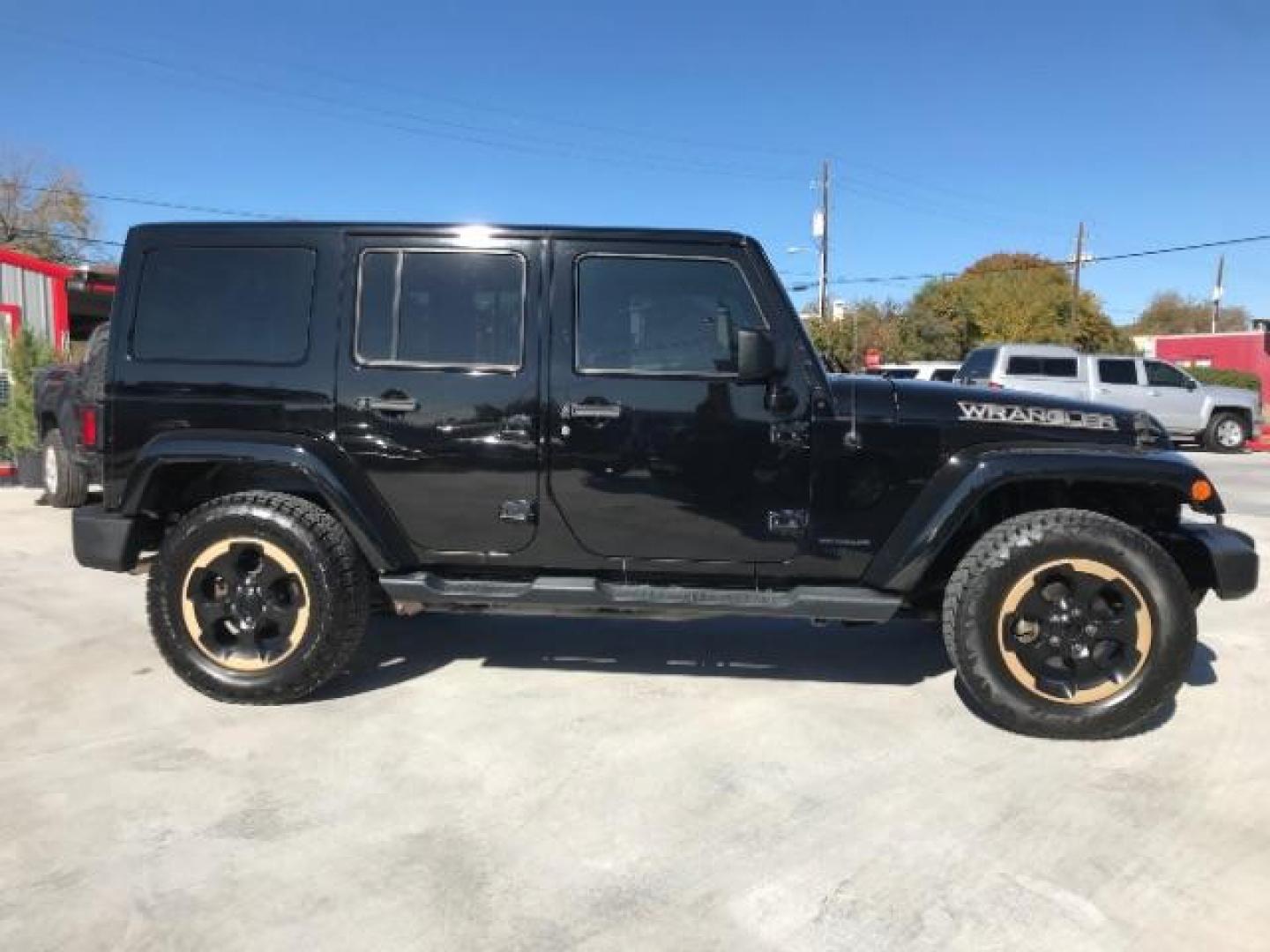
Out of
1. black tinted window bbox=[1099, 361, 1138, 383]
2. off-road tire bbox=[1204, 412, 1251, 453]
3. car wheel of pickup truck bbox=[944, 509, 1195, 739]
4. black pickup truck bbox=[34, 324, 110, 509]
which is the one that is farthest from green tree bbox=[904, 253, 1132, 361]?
car wheel of pickup truck bbox=[944, 509, 1195, 739]

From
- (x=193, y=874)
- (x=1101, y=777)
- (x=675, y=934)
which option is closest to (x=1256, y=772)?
(x=1101, y=777)

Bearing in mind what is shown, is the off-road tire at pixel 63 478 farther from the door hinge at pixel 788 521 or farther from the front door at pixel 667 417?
the door hinge at pixel 788 521

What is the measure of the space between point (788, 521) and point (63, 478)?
8.61 metres

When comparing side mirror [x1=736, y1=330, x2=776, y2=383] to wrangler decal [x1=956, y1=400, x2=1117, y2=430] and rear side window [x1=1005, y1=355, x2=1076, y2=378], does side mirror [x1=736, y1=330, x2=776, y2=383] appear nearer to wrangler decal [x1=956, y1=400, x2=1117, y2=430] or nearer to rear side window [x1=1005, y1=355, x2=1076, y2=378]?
wrangler decal [x1=956, y1=400, x2=1117, y2=430]

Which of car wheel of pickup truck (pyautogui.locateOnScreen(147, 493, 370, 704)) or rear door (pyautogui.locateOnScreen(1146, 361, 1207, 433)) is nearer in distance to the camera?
car wheel of pickup truck (pyautogui.locateOnScreen(147, 493, 370, 704))

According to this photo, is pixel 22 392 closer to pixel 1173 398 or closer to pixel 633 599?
pixel 633 599

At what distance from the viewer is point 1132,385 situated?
675 inches

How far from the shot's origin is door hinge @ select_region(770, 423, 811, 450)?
366cm

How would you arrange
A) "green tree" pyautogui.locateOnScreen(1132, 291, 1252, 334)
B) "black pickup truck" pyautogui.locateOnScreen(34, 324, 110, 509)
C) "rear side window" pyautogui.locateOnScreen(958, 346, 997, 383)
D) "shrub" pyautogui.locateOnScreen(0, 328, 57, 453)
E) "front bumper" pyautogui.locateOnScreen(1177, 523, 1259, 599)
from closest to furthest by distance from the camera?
"front bumper" pyautogui.locateOnScreen(1177, 523, 1259, 599) < "black pickup truck" pyautogui.locateOnScreen(34, 324, 110, 509) < "shrub" pyautogui.locateOnScreen(0, 328, 57, 453) < "rear side window" pyautogui.locateOnScreen(958, 346, 997, 383) < "green tree" pyautogui.locateOnScreen(1132, 291, 1252, 334)

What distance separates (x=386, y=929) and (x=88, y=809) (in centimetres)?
128

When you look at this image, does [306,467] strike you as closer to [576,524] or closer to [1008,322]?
[576,524]

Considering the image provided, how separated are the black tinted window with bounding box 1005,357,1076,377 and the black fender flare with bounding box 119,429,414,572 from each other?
14.9 meters

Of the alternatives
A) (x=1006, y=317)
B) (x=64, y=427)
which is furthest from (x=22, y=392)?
(x=1006, y=317)

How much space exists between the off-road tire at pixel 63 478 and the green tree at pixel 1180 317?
81658mm
